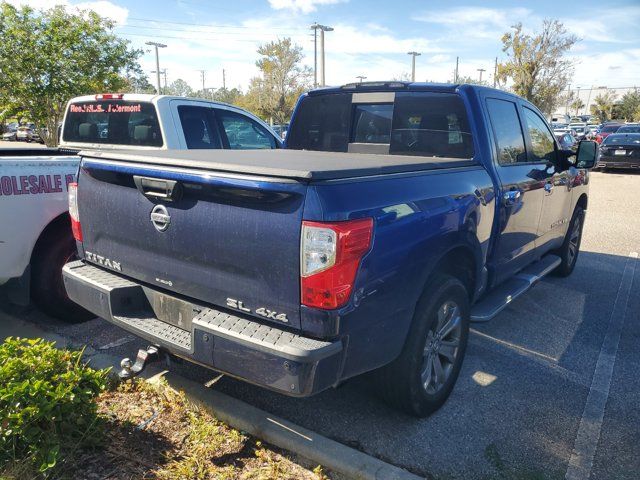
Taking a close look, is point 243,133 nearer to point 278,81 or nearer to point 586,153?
point 586,153

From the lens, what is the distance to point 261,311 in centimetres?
248

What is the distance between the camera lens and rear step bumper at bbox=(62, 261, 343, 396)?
2297 mm

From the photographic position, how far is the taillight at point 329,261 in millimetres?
2264

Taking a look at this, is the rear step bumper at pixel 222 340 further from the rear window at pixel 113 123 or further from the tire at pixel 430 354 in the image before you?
the rear window at pixel 113 123

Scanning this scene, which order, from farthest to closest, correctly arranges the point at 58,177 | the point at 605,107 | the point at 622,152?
the point at 605,107 → the point at 622,152 → the point at 58,177

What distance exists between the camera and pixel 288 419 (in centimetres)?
325

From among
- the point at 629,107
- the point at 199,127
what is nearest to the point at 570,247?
the point at 199,127

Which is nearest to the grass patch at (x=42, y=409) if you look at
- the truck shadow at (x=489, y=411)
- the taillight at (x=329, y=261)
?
the truck shadow at (x=489, y=411)

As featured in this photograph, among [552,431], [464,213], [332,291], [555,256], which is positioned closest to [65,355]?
[332,291]

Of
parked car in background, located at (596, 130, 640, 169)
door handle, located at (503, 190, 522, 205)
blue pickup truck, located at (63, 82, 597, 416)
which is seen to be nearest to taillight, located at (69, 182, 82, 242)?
blue pickup truck, located at (63, 82, 597, 416)

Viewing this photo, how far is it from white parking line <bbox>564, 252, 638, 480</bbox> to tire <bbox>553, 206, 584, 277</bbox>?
773 millimetres

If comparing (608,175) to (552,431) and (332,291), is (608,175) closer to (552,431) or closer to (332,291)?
(552,431)

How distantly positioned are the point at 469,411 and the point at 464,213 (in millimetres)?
1281

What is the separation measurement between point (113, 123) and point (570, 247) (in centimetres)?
559
